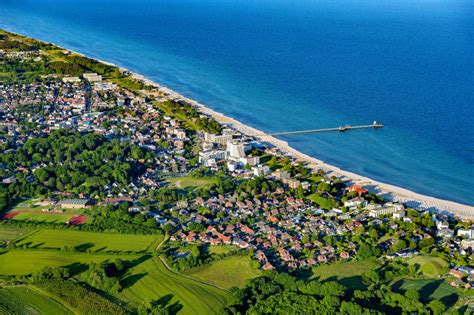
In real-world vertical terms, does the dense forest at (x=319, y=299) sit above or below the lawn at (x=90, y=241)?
above

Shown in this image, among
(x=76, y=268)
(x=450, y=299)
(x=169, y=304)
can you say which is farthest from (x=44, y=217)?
(x=450, y=299)

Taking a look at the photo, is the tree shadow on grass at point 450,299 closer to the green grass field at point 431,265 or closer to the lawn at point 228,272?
the green grass field at point 431,265

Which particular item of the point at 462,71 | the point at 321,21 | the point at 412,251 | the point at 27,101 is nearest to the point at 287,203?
the point at 412,251

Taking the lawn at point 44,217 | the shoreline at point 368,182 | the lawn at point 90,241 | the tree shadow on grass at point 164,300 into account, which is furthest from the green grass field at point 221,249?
the shoreline at point 368,182

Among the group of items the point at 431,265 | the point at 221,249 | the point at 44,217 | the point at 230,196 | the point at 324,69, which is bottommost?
the point at 44,217

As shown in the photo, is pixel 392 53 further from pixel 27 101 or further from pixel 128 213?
pixel 128 213

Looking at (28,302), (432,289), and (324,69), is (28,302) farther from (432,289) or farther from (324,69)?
(324,69)
